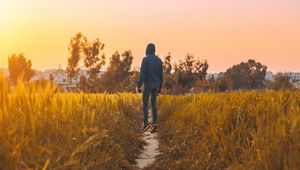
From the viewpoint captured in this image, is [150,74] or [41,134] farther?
[150,74]

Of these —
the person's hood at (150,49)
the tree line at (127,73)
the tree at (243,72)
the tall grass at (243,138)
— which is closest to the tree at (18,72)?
the tall grass at (243,138)

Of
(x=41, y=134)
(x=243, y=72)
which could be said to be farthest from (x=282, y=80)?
(x=243, y=72)

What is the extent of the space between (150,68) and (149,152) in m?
4.51

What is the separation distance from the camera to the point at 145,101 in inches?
541

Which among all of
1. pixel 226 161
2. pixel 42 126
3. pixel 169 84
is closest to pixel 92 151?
pixel 42 126

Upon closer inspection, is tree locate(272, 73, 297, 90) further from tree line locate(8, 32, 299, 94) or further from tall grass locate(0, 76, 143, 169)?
tree line locate(8, 32, 299, 94)

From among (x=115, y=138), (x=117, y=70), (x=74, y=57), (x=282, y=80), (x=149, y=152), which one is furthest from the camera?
(x=117, y=70)

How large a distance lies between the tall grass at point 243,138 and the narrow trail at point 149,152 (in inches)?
9.4

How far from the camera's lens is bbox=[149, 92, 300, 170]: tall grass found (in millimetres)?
4297

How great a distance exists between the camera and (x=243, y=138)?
6488 mm

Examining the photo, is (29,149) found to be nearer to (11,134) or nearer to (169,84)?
(11,134)

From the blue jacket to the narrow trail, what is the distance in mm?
1997

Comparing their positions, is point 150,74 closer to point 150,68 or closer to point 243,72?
point 150,68

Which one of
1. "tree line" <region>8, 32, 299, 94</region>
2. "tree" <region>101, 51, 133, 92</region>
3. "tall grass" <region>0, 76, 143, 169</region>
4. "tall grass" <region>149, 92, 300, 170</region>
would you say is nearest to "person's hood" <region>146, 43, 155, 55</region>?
"tall grass" <region>149, 92, 300, 170</region>
